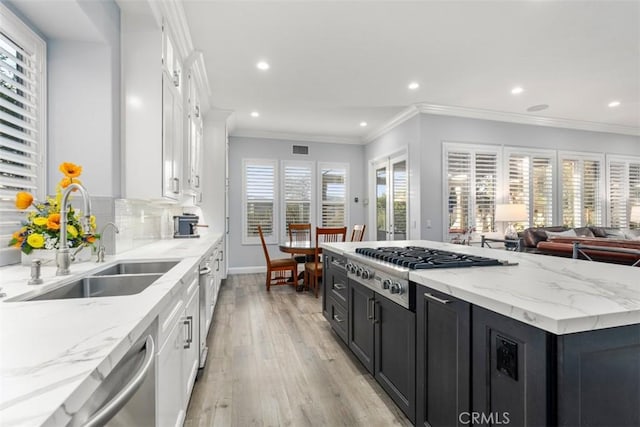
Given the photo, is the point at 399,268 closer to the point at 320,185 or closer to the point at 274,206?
the point at 274,206

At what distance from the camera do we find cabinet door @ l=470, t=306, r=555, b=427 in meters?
0.92

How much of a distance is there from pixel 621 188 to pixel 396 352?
713cm

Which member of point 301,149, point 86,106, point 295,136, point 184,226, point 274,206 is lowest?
point 184,226

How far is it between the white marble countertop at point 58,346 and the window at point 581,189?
6.89 m

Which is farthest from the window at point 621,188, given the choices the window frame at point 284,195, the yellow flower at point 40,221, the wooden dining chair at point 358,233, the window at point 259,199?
the yellow flower at point 40,221

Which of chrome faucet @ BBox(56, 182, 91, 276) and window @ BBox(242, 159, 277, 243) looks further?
window @ BBox(242, 159, 277, 243)

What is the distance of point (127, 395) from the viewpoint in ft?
2.09

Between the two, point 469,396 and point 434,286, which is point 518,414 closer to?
point 469,396

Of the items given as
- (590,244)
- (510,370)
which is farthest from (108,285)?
(590,244)

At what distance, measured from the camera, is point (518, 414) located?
1.00 metres

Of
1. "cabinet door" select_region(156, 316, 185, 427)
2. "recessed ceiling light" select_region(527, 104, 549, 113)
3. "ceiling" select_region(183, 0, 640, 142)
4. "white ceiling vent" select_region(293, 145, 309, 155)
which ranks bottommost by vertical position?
"cabinet door" select_region(156, 316, 185, 427)

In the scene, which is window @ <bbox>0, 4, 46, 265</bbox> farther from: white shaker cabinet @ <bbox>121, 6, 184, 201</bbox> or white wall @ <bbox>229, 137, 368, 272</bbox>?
white wall @ <bbox>229, 137, 368, 272</bbox>

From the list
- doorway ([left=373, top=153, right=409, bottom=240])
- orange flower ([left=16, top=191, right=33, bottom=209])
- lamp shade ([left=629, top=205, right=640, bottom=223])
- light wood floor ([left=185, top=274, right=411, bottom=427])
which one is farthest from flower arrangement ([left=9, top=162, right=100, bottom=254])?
lamp shade ([left=629, top=205, right=640, bottom=223])

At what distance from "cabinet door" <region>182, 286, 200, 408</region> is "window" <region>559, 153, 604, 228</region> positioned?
255 inches
